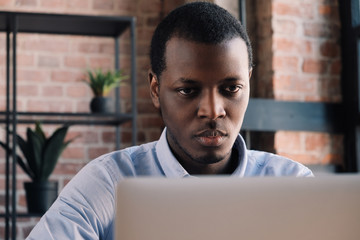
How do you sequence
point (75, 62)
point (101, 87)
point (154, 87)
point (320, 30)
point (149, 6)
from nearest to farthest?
point (154, 87), point (320, 30), point (101, 87), point (75, 62), point (149, 6)

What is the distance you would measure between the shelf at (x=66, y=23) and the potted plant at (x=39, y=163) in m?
0.51

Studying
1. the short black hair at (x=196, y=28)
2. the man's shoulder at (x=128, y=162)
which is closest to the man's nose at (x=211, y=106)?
the short black hair at (x=196, y=28)

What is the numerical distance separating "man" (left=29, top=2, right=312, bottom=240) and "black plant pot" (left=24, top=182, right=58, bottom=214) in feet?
4.60

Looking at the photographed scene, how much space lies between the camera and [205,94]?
1.15m

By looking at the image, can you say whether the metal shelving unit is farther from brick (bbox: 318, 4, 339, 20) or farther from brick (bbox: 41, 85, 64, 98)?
brick (bbox: 318, 4, 339, 20)

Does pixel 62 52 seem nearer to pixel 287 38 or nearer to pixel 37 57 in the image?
pixel 37 57

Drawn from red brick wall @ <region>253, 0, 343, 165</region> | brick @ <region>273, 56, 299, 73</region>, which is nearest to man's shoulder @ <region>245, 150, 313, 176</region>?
red brick wall @ <region>253, 0, 343, 165</region>

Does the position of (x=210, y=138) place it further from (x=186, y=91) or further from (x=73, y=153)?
(x=73, y=153)

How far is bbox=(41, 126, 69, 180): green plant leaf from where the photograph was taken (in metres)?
2.67

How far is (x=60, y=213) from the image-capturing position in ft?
3.67

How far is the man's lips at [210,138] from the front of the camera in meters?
1.16

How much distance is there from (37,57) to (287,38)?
4.40 feet

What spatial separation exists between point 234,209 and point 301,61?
2.09m

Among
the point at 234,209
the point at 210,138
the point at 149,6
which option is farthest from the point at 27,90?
the point at 234,209
